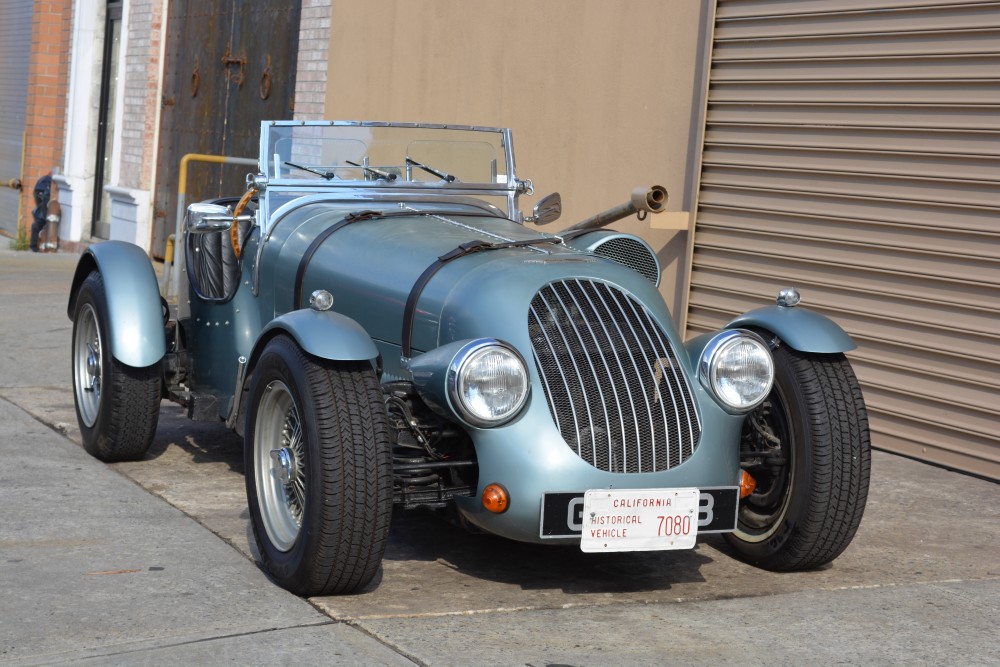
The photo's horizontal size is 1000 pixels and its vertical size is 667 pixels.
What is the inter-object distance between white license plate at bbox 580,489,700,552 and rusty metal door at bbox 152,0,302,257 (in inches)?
323

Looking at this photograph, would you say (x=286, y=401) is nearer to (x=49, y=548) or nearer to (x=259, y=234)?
(x=49, y=548)

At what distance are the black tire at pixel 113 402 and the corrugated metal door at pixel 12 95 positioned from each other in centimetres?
1184

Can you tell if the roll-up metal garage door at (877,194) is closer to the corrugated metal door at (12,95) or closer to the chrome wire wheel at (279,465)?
the chrome wire wheel at (279,465)

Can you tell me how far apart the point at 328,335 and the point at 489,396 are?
1.74 ft

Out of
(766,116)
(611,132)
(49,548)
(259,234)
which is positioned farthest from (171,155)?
(49,548)

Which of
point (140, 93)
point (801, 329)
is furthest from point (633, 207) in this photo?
point (140, 93)

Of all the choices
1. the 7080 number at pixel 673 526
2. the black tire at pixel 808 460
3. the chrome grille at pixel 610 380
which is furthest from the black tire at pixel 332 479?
the black tire at pixel 808 460

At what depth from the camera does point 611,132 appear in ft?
28.1

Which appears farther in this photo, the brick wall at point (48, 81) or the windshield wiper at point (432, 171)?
the brick wall at point (48, 81)

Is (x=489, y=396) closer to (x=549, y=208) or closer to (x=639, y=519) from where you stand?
(x=639, y=519)

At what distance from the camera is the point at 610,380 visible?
162 inches

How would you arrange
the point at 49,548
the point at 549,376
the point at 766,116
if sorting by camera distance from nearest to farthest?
the point at 549,376
the point at 49,548
the point at 766,116

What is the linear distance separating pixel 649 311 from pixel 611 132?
4362 mm

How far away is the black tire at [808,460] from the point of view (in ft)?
14.5
